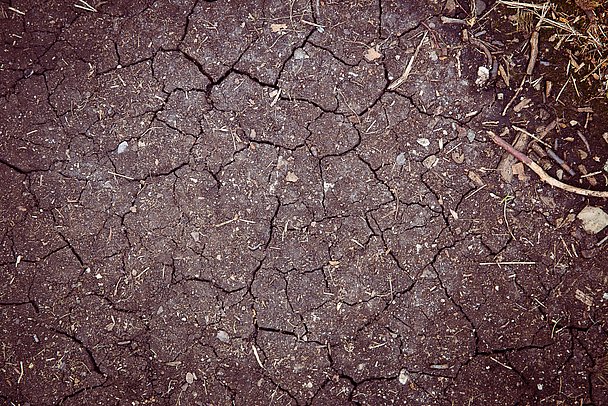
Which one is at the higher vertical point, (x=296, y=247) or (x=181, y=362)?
(x=296, y=247)

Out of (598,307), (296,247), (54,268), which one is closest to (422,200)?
(296,247)

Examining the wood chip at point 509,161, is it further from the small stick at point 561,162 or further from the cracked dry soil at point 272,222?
the small stick at point 561,162

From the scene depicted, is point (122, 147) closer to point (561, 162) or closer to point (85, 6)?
point (85, 6)

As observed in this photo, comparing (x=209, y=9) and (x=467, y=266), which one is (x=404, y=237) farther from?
(x=209, y=9)

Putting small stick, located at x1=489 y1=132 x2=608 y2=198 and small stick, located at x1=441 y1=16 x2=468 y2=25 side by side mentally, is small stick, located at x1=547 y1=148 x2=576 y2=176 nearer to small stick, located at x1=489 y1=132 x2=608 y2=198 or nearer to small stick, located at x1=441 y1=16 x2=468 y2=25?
small stick, located at x1=489 y1=132 x2=608 y2=198

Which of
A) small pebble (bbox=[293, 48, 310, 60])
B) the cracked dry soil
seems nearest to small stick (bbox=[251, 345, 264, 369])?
the cracked dry soil

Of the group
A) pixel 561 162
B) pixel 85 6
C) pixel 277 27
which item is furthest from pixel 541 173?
pixel 85 6

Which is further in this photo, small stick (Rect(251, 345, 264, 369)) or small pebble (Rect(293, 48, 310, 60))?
small pebble (Rect(293, 48, 310, 60))
